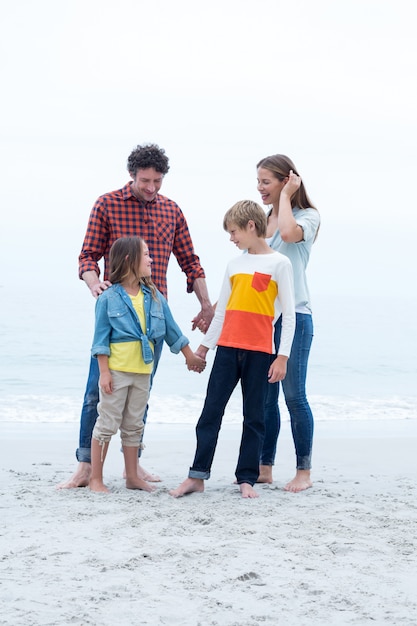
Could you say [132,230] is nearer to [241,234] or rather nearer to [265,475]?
[241,234]

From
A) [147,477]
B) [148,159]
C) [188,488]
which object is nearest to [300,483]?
[188,488]

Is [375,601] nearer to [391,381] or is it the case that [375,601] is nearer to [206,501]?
[206,501]

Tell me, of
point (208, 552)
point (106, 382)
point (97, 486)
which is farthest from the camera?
point (97, 486)

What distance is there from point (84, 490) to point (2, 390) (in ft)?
25.1

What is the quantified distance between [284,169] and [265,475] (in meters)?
1.77

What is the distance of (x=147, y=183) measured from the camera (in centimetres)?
428

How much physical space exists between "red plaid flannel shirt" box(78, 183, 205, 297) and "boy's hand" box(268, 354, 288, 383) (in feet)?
2.68

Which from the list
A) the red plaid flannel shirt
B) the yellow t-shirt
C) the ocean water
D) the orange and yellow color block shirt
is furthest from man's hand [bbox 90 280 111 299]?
the ocean water

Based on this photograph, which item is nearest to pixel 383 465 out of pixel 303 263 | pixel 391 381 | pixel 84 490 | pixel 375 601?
pixel 303 263

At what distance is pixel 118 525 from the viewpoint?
3.45 m

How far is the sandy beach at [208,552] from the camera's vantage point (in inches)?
99.5

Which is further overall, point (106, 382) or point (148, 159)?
point (148, 159)

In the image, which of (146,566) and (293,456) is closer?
(146,566)

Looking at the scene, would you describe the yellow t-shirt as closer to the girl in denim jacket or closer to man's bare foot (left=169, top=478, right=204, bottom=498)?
the girl in denim jacket
